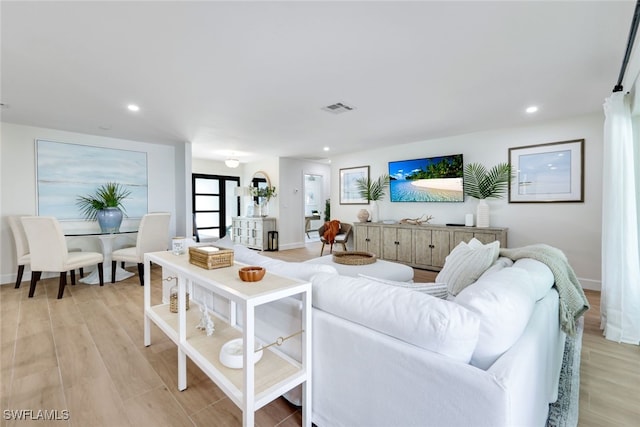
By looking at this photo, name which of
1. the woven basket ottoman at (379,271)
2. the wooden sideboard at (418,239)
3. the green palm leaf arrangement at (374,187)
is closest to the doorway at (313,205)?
the green palm leaf arrangement at (374,187)

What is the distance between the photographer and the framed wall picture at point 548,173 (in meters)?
3.62

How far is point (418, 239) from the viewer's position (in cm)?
465

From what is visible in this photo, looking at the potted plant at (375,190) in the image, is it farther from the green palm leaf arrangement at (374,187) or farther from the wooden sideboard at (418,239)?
the wooden sideboard at (418,239)

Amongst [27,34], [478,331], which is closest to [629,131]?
[478,331]

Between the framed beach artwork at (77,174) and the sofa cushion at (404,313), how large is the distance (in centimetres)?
491

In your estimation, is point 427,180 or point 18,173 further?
point 427,180

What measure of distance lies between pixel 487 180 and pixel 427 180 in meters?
0.96

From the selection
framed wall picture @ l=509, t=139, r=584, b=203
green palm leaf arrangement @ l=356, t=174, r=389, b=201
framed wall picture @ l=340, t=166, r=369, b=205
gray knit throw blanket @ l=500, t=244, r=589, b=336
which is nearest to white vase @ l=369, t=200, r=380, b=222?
green palm leaf arrangement @ l=356, t=174, r=389, b=201

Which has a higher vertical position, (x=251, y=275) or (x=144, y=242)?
(x=251, y=275)

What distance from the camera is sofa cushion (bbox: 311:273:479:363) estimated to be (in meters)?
0.95

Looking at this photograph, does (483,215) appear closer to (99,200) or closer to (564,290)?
(564,290)

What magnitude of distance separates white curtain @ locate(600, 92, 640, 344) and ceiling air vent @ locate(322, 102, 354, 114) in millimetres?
2399

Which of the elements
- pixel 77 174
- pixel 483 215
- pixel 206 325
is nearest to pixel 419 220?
pixel 483 215

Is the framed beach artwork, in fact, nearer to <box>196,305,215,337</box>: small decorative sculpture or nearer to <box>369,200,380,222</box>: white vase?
<box>196,305,215,337</box>: small decorative sculpture
